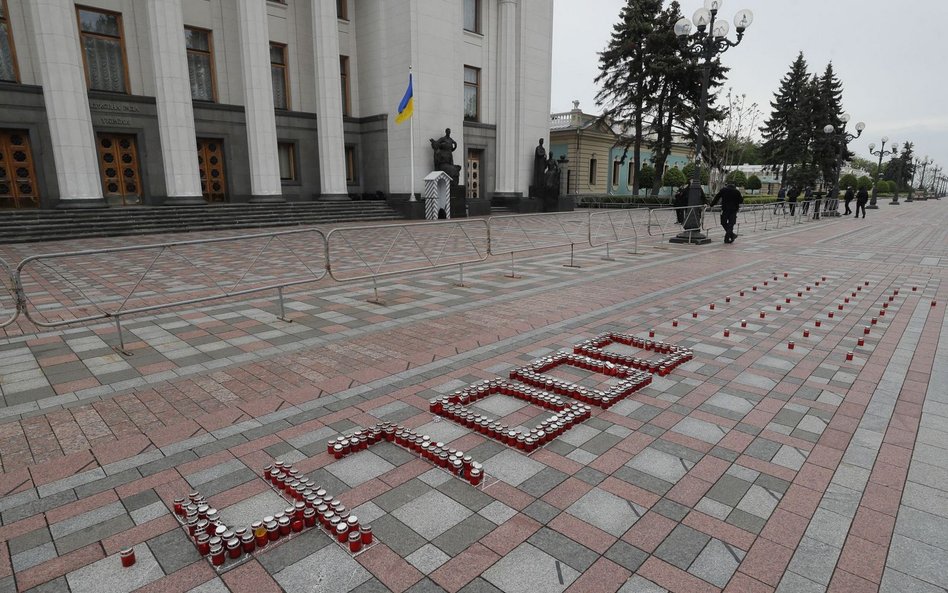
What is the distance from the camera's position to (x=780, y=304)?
29.3 feet

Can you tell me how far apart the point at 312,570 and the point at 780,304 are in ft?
28.6

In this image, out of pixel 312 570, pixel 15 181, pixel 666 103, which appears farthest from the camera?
pixel 666 103

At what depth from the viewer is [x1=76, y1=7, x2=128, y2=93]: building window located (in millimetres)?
20844

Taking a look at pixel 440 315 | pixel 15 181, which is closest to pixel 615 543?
pixel 440 315

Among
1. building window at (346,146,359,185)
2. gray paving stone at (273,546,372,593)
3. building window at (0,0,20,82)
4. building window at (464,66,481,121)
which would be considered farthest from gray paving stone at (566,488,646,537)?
building window at (464,66,481,121)

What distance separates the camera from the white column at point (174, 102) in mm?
20172

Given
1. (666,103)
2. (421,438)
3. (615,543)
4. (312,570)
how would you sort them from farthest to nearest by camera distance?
1. (666,103)
2. (421,438)
3. (615,543)
4. (312,570)

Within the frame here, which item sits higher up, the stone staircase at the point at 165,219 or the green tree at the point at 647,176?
the green tree at the point at 647,176

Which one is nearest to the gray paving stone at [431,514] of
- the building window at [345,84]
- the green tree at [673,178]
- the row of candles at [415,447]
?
the row of candles at [415,447]

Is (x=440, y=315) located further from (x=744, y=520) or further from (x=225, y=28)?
(x=225, y=28)

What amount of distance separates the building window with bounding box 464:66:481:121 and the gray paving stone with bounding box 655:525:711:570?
30410mm

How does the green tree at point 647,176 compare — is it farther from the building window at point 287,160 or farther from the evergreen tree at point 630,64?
the building window at point 287,160

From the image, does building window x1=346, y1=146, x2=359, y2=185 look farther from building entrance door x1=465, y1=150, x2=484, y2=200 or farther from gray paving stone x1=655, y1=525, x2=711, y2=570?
gray paving stone x1=655, y1=525, x2=711, y2=570

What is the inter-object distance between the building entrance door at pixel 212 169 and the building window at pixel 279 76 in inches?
150
